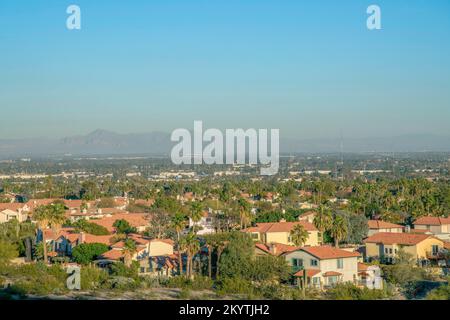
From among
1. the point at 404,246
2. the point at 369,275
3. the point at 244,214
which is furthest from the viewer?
the point at 244,214

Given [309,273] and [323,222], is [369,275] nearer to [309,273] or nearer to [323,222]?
[309,273]

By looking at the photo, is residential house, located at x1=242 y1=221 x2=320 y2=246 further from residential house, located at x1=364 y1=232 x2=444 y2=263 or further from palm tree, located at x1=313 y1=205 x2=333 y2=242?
residential house, located at x1=364 y1=232 x2=444 y2=263

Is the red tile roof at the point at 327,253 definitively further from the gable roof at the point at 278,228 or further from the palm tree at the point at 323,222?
the gable roof at the point at 278,228

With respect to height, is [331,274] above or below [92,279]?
below

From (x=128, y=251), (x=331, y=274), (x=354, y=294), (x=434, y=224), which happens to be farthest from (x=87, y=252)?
(x=434, y=224)
